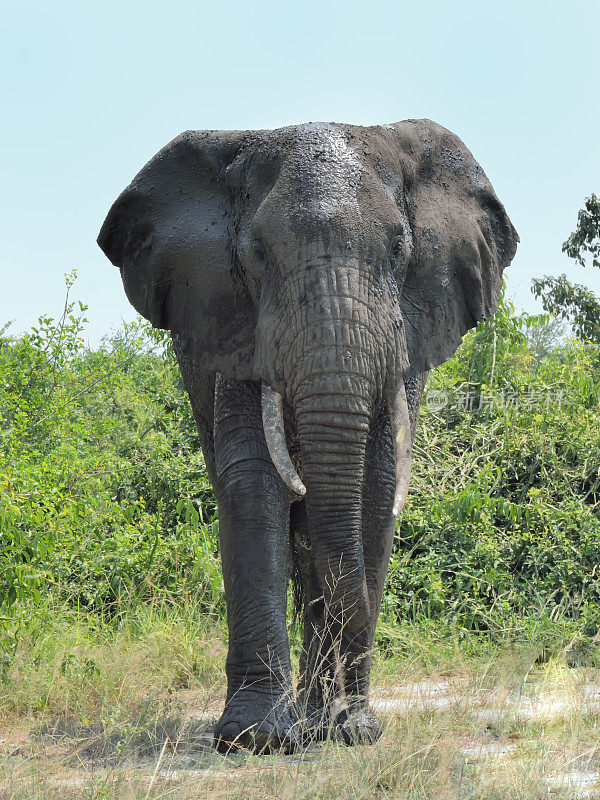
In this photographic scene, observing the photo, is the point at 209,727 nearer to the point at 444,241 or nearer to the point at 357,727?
the point at 357,727

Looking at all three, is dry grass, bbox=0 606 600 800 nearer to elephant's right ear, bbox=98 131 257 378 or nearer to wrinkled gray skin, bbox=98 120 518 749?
wrinkled gray skin, bbox=98 120 518 749

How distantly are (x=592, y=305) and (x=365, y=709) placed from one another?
37.3 feet

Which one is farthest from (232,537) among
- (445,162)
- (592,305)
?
(592,305)

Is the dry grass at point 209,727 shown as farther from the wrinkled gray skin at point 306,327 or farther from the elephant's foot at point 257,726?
the wrinkled gray skin at point 306,327

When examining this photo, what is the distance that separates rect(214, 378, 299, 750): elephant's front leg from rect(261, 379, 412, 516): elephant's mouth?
0.76 ft

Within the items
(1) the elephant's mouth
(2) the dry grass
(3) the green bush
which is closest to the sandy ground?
(2) the dry grass

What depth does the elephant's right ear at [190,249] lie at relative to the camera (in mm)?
4711

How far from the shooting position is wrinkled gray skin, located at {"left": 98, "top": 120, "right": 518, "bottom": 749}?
4168 mm

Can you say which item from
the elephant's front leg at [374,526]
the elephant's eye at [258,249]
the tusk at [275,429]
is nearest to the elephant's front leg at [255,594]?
the tusk at [275,429]

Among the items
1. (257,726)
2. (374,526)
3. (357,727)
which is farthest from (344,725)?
(374,526)

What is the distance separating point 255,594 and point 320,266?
4.51 ft

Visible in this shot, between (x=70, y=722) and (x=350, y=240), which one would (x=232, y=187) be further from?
(x=70, y=722)

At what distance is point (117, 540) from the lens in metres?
7.75

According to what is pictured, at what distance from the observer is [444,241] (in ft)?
16.6
